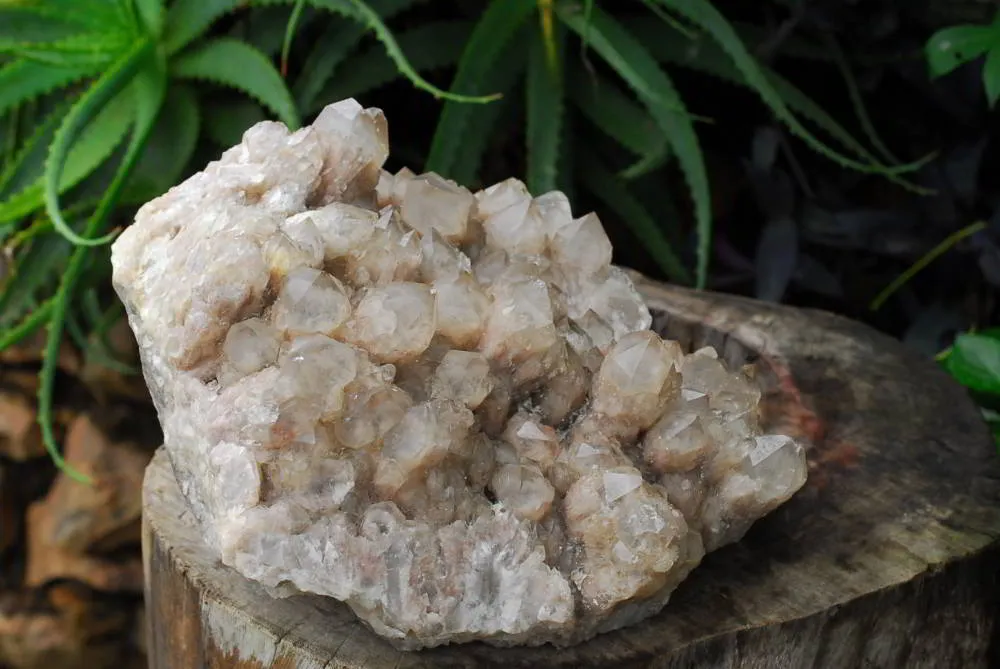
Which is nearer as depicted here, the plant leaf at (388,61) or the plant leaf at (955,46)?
the plant leaf at (955,46)

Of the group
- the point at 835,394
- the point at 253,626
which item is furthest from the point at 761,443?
the point at 253,626

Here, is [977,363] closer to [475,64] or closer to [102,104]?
[475,64]

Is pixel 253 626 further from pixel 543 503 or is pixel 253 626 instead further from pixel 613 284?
pixel 613 284

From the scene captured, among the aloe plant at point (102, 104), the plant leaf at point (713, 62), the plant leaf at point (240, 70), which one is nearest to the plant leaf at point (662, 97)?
the plant leaf at point (713, 62)

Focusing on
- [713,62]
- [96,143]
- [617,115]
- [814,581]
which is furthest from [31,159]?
[814,581]

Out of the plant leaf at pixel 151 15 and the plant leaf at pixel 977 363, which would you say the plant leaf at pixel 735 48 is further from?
the plant leaf at pixel 151 15

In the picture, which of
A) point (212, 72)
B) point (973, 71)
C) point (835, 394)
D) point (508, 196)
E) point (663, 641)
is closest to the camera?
point (663, 641)

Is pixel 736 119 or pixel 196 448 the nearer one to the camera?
pixel 196 448
